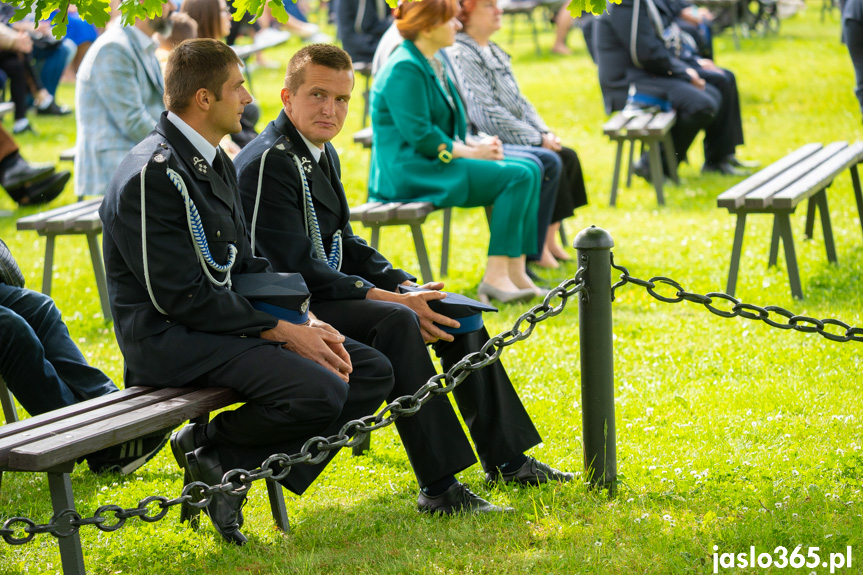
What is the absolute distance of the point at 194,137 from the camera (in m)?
3.64

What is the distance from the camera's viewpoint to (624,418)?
4.71 m

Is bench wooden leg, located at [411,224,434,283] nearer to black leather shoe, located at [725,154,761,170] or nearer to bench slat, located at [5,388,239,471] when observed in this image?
bench slat, located at [5,388,239,471]

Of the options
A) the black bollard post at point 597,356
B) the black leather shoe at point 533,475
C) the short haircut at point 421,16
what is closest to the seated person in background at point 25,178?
the short haircut at point 421,16

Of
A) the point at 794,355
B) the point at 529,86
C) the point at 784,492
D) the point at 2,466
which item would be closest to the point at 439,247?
the point at 794,355

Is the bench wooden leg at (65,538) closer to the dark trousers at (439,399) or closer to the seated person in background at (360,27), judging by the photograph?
the dark trousers at (439,399)

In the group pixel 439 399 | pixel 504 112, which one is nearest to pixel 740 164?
pixel 504 112

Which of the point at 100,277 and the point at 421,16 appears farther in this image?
the point at 100,277

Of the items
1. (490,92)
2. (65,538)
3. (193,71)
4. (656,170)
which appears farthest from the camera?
(656,170)

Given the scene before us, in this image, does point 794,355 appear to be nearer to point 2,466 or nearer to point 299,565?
point 299,565

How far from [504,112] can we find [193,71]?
164 inches

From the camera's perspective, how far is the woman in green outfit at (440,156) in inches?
253

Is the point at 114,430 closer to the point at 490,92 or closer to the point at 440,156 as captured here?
the point at 440,156

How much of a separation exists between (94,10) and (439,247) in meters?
4.89

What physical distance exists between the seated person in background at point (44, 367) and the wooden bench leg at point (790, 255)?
393 cm
